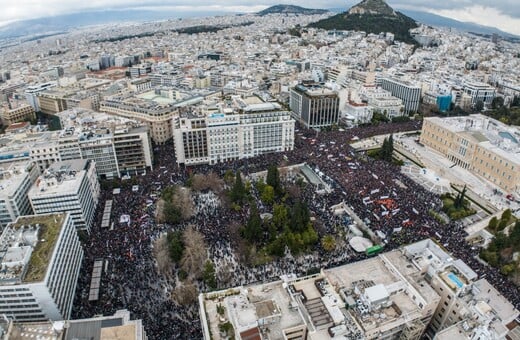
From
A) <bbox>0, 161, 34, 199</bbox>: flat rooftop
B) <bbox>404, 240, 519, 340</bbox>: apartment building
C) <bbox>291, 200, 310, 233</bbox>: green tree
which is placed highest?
<bbox>0, 161, 34, 199</bbox>: flat rooftop

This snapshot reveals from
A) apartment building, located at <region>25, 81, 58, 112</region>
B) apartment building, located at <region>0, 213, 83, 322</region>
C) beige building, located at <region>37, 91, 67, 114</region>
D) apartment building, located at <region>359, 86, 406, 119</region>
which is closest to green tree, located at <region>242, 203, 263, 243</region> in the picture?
apartment building, located at <region>0, 213, 83, 322</region>

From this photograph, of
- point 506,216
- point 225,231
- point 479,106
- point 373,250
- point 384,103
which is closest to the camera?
point 373,250

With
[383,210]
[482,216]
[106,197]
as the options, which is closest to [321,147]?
[383,210]

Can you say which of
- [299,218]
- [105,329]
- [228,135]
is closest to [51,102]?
[228,135]

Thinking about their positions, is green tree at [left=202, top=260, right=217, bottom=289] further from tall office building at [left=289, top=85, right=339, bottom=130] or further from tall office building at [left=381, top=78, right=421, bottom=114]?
tall office building at [left=381, top=78, right=421, bottom=114]

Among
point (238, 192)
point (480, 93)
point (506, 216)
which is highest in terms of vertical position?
point (480, 93)

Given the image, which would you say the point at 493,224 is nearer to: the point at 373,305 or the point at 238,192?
the point at 373,305

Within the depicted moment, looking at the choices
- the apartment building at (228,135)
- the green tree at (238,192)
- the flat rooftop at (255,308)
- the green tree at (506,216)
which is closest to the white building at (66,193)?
the apartment building at (228,135)
